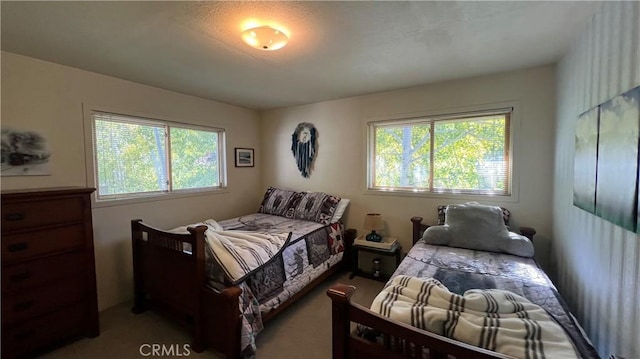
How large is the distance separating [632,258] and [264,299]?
7.16 feet

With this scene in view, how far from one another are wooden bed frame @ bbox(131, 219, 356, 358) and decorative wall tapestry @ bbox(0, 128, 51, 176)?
0.86 m

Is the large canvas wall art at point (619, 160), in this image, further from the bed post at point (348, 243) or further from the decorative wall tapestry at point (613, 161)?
the bed post at point (348, 243)

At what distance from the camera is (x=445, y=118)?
2.97 m

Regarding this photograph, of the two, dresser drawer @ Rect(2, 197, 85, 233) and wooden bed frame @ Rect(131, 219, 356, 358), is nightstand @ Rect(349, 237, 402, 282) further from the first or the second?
dresser drawer @ Rect(2, 197, 85, 233)

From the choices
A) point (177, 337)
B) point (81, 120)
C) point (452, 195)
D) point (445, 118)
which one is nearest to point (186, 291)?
point (177, 337)

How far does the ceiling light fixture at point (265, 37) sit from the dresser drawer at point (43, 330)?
2500 millimetres

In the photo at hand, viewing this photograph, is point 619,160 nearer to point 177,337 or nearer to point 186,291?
point 186,291

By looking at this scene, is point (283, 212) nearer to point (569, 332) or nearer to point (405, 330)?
point (405, 330)

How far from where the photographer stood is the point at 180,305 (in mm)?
2154

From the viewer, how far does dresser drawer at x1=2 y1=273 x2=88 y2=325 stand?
5.99 ft

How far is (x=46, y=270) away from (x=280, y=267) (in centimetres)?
176

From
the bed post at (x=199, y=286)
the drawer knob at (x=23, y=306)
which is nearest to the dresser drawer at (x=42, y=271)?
the drawer knob at (x=23, y=306)

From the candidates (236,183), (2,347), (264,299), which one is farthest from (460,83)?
(2,347)

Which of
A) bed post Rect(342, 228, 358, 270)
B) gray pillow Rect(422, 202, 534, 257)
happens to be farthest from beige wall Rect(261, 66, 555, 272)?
gray pillow Rect(422, 202, 534, 257)
